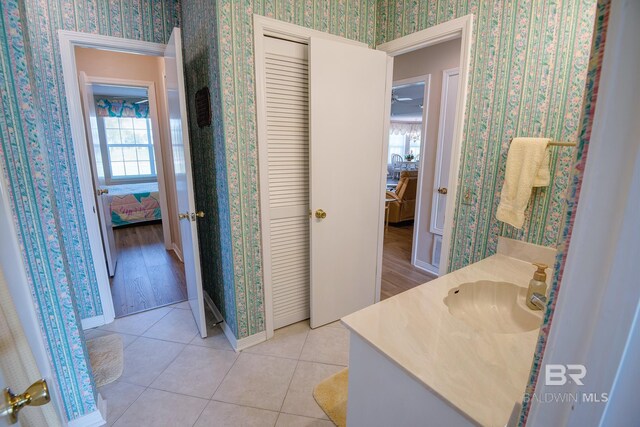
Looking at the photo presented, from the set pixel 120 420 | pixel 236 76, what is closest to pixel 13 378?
pixel 120 420

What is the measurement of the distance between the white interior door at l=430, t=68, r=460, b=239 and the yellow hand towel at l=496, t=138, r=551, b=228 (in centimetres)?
154

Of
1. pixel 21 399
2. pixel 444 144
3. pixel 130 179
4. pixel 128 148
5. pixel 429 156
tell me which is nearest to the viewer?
pixel 21 399

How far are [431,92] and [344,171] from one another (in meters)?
1.84

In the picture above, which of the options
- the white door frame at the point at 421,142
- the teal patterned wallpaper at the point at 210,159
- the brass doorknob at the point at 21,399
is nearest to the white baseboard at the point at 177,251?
the teal patterned wallpaper at the point at 210,159

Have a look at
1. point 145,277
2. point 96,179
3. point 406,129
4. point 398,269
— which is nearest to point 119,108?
point 96,179

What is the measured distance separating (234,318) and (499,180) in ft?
6.10

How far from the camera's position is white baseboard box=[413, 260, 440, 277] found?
11.5 feet

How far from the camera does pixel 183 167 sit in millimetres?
2062

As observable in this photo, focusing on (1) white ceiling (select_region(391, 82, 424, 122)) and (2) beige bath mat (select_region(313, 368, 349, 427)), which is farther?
(1) white ceiling (select_region(391, 82, 424, 122))

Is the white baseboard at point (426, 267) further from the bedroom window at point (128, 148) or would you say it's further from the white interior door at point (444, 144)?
the bedroom window at point (128, 148)

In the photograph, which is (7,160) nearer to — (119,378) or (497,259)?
(119,378)

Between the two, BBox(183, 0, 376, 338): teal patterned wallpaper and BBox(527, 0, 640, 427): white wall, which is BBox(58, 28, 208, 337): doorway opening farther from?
BBox(527, 0, 640, 427): white wall

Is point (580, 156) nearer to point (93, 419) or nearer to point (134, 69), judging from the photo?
point (93, 419)

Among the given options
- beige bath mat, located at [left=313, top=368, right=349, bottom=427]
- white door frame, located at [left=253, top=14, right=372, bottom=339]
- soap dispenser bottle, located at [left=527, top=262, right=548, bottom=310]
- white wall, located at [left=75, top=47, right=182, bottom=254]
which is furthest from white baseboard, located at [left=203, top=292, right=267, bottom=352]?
white wall, located at [left=75, top=47, right=182, bottom=254]
